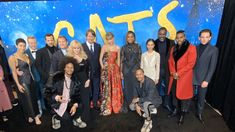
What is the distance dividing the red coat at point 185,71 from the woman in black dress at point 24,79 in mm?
2371

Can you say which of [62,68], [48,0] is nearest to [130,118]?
[62,68]

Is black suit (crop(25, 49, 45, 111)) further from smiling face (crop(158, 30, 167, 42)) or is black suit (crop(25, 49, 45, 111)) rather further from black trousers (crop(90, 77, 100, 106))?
smiling face (crop(158, 30, 167, 42))

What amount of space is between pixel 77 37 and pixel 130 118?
1.89 m

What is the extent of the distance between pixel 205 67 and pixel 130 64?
1.25m

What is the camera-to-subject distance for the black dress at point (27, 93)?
11.4ft

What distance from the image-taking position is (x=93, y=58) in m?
3.86

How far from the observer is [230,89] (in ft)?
12.0

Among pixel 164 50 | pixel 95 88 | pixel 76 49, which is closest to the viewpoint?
pixel 76 49

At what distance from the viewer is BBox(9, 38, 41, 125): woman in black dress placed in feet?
11.0

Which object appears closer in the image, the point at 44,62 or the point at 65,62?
the point at 65,62

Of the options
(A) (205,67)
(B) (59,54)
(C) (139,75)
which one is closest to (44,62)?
(B) (59,54)

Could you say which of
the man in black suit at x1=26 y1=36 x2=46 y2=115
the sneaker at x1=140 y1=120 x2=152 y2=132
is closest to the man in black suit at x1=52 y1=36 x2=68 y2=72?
the man in black suit at x1=26 y1=36 x2=46 y2=115

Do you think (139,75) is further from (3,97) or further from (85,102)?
(3,97)

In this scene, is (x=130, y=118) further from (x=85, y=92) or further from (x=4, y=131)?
(x=4, y=131)
